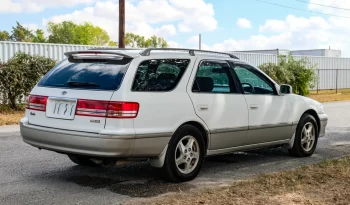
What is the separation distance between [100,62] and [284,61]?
2147 centimetres

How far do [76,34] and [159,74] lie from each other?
109 meters

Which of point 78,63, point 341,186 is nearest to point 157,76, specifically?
point 78,63

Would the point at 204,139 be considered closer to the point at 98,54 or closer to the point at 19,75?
the point at 98,54

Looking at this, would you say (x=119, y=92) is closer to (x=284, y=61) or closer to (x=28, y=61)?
(x=28, y=61)

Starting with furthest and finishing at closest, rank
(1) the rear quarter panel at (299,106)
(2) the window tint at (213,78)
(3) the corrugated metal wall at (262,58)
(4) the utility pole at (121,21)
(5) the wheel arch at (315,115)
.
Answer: (4) the utility pole at (121,21), (3) the corrugated metal wall at (262,58), (5) the wheel arch at (315,115), (1) the rear quarter panel at (299,106), (2) the window tint at (213,78)

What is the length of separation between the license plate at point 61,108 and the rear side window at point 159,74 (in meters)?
0.74

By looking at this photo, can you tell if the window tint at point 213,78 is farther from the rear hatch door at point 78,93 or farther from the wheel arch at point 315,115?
the wheel arch at point 315,115

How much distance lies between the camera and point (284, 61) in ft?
86.1

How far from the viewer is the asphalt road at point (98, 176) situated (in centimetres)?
542

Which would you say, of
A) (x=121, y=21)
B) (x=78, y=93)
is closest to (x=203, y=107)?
(x=78, y=93)

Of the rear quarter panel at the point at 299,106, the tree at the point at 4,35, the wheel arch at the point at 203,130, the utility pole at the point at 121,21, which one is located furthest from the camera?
the tree at the point at 4,35

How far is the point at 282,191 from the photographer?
535cm

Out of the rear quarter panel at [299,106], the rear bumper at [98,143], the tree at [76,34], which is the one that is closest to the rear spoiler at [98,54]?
the rear bumper at [98,143]

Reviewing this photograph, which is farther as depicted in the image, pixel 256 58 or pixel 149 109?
pixel 256 58
